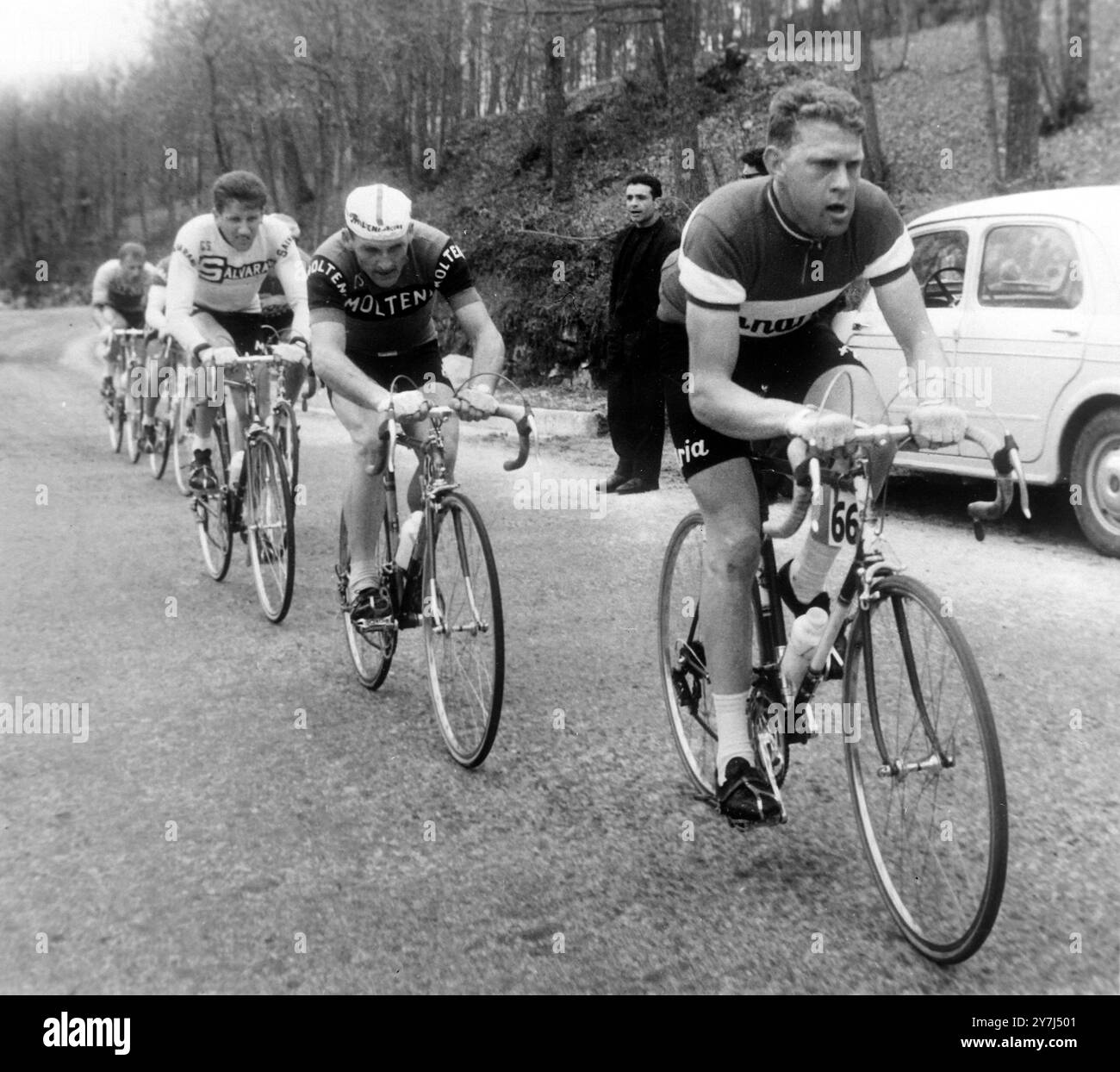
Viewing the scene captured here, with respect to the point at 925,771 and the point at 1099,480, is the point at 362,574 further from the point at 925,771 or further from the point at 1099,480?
the point at 1099,480

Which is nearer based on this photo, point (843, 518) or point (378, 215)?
point (843, 518)

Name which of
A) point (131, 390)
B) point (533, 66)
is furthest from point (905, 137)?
point (131, 390)

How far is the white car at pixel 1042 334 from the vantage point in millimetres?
7680

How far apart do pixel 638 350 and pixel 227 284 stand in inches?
137

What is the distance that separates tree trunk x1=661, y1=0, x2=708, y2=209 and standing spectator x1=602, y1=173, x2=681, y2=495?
409 centimetres

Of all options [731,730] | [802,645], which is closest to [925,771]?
[802,645]

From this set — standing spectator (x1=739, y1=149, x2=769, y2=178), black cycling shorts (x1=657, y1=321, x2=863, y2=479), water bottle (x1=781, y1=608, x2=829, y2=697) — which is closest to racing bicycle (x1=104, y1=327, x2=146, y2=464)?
standing spectator (x1=739, y1=149, x2=769, y2=178)

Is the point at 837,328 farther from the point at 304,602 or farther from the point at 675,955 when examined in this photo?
the point at 675,955

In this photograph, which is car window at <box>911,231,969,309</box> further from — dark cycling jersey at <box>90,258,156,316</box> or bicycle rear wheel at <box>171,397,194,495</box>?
dark cycling jersey at <box>90,258,156,316</box>

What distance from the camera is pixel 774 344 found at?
3.91 metres

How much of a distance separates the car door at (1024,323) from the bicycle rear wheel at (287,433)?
4.11 meters

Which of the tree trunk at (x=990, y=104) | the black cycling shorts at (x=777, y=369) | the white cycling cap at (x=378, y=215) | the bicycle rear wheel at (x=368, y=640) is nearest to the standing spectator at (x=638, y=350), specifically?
the bicycle rear wheel at (x=368, y=640)

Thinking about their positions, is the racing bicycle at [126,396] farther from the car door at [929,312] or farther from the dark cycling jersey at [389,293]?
the dark cycling jersey at [389,293]

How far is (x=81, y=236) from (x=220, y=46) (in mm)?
26295
